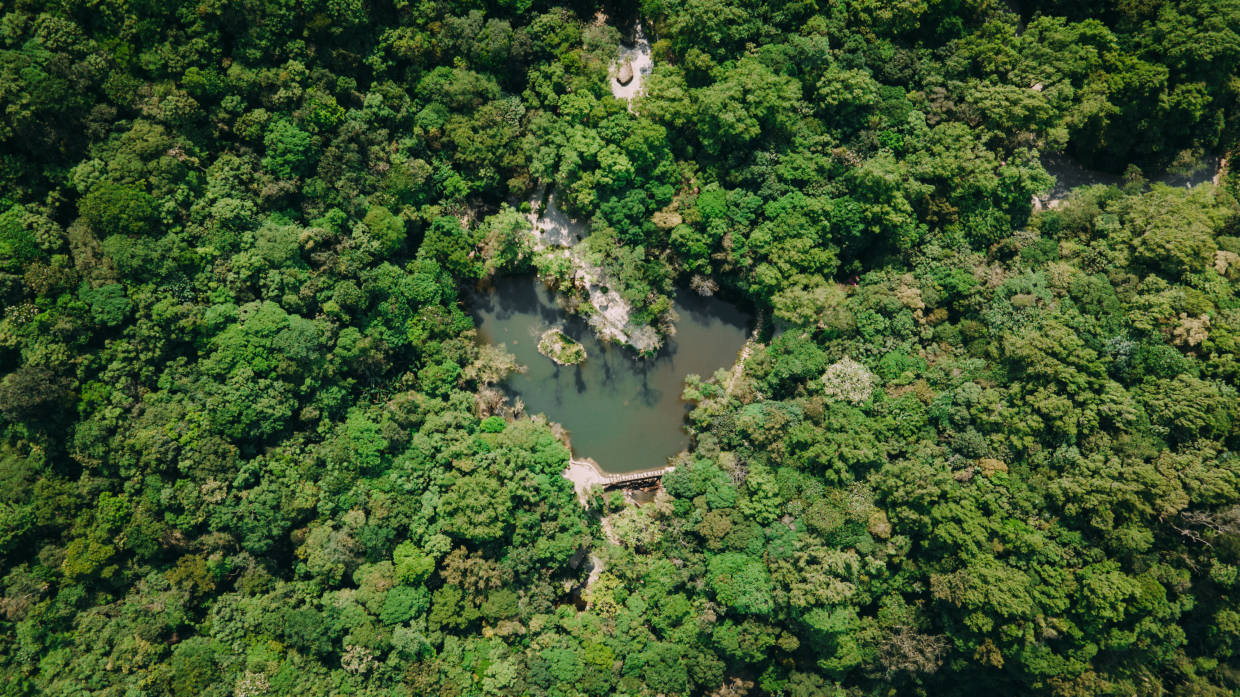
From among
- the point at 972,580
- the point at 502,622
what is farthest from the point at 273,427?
the point at 972,580

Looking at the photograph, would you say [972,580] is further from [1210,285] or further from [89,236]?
[89,236]

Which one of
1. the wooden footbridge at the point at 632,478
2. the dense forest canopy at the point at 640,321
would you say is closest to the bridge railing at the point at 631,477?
the wooden footbridge at the point at 632,478

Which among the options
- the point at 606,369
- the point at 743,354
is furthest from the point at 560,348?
the point at 743,354

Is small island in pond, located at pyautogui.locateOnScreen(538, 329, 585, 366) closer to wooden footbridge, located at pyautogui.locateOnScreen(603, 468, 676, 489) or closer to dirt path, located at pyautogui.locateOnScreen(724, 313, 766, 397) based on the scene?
wooden footbridge, located at pyautogui.locateOnScreen(603, 468, 676, 489)

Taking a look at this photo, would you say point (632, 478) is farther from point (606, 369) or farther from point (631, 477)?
point (606, 369)

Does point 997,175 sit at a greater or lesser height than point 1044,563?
greater

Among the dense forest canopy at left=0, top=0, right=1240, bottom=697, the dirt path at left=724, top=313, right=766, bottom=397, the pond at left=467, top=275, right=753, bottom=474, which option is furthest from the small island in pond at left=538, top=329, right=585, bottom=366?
the dirt path at left=724, top=313, right=766, bottom=397
